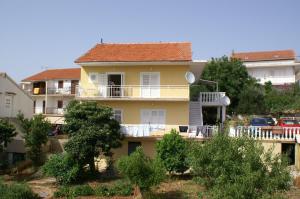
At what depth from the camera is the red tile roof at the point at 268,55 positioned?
60.4m

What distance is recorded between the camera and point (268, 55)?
2489 inches

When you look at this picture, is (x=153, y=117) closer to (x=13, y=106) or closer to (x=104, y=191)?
(x=104, y=191)

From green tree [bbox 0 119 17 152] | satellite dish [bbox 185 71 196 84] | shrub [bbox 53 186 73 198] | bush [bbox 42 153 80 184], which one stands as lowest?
shrub [bbox 53 186 73 198]

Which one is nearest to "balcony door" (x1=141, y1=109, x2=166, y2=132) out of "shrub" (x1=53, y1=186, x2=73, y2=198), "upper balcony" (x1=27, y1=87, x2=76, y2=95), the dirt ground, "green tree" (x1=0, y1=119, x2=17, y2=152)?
the dirt ground

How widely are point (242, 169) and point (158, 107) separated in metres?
16.9

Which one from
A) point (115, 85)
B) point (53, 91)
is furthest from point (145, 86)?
point (53, 91)

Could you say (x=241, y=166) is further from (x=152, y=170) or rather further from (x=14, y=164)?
(x=14, y=164)

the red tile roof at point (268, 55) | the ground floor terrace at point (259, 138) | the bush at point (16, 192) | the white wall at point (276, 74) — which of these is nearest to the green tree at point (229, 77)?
the white wall at point (276, 74)

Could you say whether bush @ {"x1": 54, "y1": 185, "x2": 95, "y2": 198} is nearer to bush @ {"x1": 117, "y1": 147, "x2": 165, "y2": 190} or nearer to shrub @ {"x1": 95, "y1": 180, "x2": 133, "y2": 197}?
shrub @ {"x1": 95, "y1": 180, "x2": 133, "y2": 197}

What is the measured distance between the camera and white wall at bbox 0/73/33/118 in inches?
1307

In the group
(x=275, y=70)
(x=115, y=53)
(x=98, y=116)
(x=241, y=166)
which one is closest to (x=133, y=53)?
(x=115, y=53)

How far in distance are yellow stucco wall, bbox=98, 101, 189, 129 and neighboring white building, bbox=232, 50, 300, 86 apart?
1307 inches

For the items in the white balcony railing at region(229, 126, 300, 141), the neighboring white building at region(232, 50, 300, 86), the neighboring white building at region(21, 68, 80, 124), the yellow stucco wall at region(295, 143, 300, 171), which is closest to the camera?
the yellow stucco wall at region(295, 143, 300, 171)

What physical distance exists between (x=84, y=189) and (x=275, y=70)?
47.4 m
